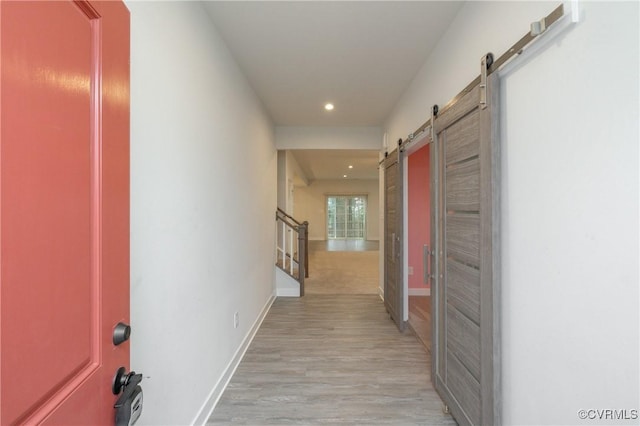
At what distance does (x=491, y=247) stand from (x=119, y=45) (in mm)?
1641

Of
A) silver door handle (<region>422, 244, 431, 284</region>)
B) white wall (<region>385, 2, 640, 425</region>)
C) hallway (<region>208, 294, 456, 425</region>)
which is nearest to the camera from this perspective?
white wall (<region>385, 2, 640, 425</region>)

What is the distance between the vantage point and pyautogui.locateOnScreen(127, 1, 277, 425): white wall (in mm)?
1218

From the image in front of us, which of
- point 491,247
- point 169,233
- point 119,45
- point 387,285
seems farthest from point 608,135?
point 387,285

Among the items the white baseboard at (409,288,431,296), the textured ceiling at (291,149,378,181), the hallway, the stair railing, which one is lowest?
the hallway

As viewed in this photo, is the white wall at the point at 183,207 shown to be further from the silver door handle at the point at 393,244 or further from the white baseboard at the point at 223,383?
the silver door handle at the point at 393,244

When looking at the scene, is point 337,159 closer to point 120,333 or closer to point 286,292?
point 286,292

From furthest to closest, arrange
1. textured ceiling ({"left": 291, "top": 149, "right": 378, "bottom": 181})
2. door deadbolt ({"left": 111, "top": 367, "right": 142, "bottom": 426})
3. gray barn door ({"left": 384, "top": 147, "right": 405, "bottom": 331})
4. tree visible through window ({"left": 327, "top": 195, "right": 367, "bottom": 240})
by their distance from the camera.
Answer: tree visible through window ({"left": 327, "top": 195, "right": 367, "bottom": 240})
textured ceiling ({"left": 291, "top": 149, "right": 378, "bottom": 181})
gray barn door ({"left": 384, "top": 147, "right": 405, "bottom": 331})
door deadbolt ({"left": 111, "top": 367, "right": 142, "bottom": 426})

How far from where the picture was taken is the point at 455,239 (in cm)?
179

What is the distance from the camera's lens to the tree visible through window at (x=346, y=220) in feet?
43.7

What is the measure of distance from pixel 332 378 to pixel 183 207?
1773mm

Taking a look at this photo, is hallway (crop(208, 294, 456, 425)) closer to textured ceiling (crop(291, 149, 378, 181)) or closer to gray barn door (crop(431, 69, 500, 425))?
gray barn door (crop(431, 69, 500, 425))

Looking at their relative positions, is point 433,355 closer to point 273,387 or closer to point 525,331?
point 525,331

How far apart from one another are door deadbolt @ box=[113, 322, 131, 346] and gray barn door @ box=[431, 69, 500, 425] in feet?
4.90

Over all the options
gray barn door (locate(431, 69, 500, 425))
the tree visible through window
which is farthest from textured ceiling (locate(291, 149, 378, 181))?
gray barn door (locate(431, 69, 500, 425))
